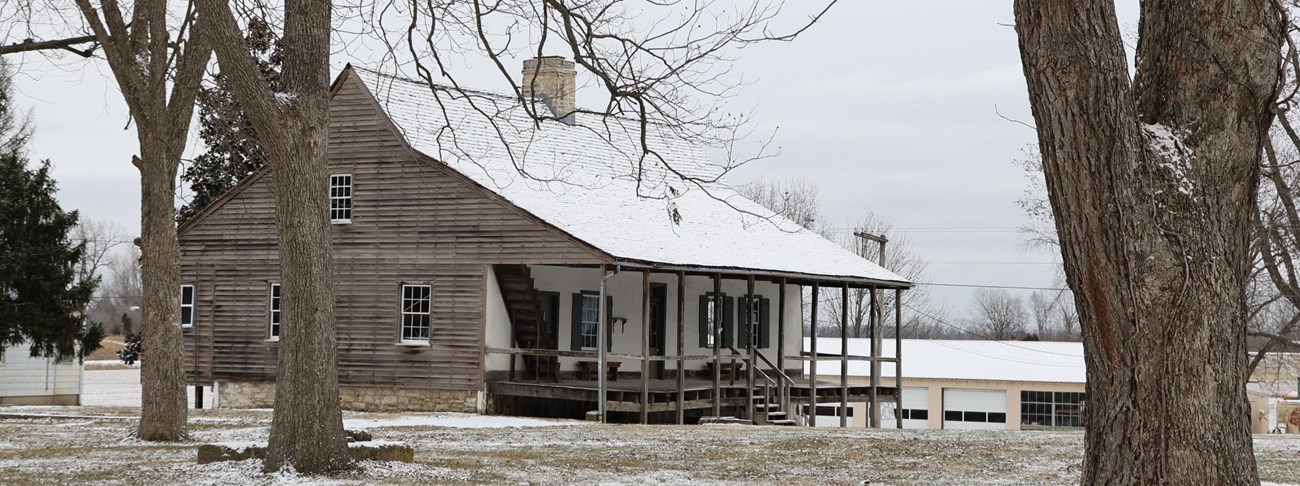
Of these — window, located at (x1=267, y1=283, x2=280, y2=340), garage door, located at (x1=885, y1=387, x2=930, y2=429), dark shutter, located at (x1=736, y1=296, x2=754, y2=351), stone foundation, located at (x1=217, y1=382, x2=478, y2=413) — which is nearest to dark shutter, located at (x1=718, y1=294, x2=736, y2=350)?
dark shutter, located at (x1=736, y1=296, x2=754, y2=351)

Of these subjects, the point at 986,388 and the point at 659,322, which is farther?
the point at 986,388

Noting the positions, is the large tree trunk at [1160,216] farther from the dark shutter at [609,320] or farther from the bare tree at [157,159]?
the dark shutter at [609,320]

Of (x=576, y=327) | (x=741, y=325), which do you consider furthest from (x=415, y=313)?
(x=741, y=325)

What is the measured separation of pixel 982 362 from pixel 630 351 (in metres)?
23.7

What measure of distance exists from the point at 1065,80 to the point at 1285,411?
5259 centimetres

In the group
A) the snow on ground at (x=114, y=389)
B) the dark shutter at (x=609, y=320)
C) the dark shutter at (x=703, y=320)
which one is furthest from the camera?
the snow on ground at (x=114, y=389)

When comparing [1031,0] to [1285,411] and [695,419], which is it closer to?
[695,419]

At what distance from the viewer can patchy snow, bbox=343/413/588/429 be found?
2083 centimetres

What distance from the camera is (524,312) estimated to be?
2570cm

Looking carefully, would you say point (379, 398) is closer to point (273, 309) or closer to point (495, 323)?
point (495, 323)

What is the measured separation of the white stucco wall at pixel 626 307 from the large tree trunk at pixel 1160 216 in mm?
18886

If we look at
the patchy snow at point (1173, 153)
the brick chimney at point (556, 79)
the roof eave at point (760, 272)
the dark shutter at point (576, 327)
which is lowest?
the dark shutter at point (576, 327)

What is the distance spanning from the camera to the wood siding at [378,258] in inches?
979

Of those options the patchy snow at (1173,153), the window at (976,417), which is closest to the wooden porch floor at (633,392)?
the patchy snow at (1173,153)
